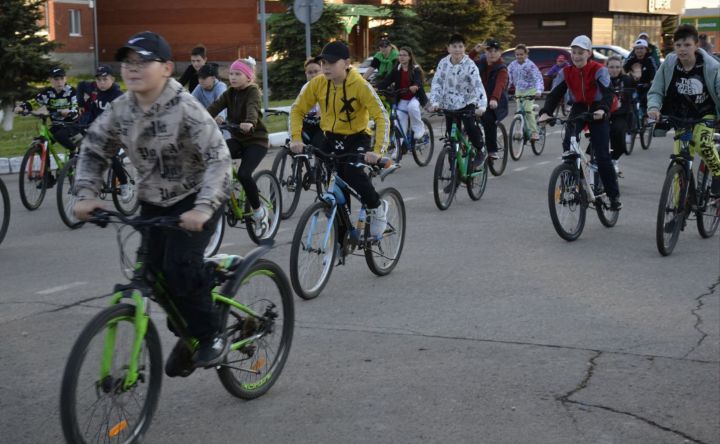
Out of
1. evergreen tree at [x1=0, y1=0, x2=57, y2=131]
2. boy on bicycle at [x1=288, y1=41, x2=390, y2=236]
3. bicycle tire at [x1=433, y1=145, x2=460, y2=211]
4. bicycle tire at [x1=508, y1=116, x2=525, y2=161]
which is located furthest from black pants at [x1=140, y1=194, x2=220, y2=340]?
evergreen tree at [x1=0, y1=0, x2=57, y2=131]

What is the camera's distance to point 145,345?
14.7 feet

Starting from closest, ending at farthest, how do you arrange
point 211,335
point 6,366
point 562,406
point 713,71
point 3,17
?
point 211,335, point 562,406, point 6,366, point 713,71, point 3,17

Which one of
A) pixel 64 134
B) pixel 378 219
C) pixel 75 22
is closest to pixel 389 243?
pixel 378 219

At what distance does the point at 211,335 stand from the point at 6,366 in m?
1.71

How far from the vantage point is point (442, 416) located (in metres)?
→ 5.13

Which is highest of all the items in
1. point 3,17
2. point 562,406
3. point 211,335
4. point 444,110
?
point 3,17

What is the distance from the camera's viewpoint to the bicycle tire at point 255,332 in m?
5.14

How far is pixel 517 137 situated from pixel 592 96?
7157 mm

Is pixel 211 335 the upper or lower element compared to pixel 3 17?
lower

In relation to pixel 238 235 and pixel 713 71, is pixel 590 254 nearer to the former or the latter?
pixel 713 71

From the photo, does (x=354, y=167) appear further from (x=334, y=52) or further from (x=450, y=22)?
(x=450, y=22)

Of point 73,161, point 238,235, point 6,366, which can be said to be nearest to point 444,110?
point 238,235

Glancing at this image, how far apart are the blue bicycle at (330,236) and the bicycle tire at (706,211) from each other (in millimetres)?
3161

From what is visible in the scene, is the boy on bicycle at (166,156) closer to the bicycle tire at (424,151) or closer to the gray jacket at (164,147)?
the gray jacket at (164,147)
